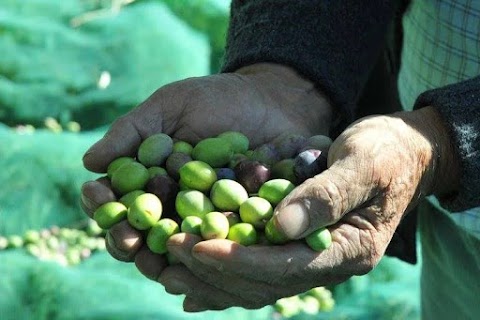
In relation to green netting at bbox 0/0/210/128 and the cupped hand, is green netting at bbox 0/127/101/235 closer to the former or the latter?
green netting at bbox 0/0/210/128

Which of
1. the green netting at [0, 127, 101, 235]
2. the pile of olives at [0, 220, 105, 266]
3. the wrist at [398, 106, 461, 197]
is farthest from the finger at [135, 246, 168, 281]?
the green netting at [0, 127, 101, 235]

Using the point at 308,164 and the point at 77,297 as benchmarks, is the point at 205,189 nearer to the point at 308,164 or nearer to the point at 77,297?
the point at 308,164

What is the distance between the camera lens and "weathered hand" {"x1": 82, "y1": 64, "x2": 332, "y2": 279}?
154cm

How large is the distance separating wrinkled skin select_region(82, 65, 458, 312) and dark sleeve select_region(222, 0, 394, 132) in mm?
138

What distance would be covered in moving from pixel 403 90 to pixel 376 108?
19 cm

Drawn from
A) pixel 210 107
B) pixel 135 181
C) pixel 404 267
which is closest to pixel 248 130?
pixel 210 107

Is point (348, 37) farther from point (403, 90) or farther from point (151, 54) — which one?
point (151, 54)

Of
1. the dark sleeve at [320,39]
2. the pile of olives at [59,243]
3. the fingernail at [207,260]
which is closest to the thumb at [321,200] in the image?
the fingernail at [207,260]

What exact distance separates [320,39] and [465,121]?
416 mm

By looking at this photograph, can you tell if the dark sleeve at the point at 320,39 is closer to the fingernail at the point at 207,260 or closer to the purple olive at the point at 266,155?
the purple olive at the point at 266,155

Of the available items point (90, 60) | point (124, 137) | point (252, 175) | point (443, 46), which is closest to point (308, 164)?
point (252, 175)

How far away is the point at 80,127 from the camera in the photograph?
3439 millimetres

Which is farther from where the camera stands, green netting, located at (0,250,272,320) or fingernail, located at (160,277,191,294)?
green netting, located at (0,250,272,320)

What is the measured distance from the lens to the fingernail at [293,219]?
124 cm
